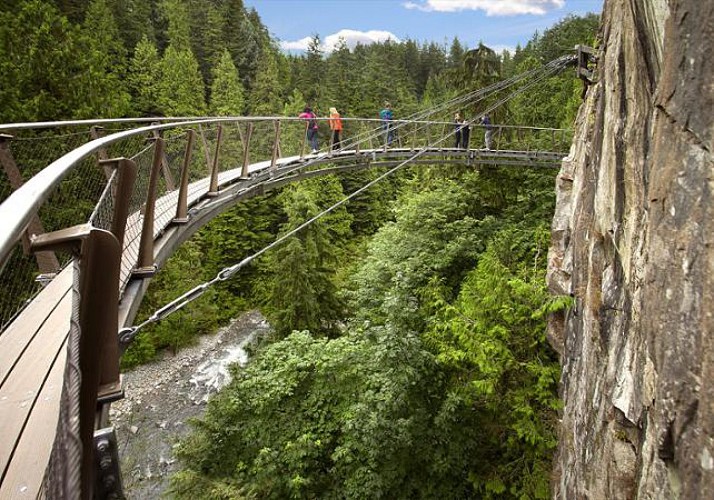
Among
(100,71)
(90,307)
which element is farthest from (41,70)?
(90,307)

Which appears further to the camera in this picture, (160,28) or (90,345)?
(160,28)

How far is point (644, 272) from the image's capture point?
11.4 ft

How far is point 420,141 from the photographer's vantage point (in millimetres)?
14141

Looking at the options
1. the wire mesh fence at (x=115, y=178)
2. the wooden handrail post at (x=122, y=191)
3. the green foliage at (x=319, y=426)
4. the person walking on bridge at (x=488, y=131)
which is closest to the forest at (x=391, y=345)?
the green foliage at (x=319, y=426)

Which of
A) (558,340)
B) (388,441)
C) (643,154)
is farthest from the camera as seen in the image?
(388,441)

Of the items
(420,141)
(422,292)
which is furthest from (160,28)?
(422,292)

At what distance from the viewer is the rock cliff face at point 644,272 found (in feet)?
8.87

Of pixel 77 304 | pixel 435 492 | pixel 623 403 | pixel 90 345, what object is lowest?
pixel 435 492

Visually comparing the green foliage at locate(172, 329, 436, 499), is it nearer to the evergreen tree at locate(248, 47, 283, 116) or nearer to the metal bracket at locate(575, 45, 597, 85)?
the metal bracket at locate(575, 45, 597, 85)

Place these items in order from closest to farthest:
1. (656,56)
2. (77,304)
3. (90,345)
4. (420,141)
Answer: (77,304) → (90,345) → (656,56) → (420,141)

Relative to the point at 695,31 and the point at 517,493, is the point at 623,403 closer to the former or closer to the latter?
the point at 695,31

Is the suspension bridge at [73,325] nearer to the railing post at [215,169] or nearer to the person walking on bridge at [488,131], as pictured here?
the railing post at [215,169]

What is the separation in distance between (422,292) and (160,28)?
39245 mm

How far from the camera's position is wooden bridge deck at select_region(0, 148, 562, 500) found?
4.24ft
